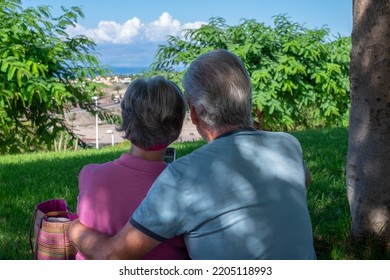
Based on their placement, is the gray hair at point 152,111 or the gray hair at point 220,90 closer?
the gray hair at point 220,90

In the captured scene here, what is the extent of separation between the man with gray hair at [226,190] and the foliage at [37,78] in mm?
9973

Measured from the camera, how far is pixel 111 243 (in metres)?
2.26

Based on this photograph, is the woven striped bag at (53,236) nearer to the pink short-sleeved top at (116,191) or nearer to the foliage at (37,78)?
the pink short-sleeved top at (116,191)

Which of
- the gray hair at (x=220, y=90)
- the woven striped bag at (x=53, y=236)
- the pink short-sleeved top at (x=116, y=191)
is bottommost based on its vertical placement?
the woven striped bag at (x=53, y=236)

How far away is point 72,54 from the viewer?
14.5 meters

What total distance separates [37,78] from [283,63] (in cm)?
713

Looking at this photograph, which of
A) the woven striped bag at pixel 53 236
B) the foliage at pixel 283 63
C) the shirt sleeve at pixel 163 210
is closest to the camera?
the shirt sleeve at pixel 163 210

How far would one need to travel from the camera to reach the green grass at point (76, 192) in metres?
3.95

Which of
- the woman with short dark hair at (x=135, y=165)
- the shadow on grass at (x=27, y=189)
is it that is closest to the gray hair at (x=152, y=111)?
the woman with short dark hair at (x=135, y=165)

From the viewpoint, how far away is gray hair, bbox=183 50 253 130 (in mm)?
2168

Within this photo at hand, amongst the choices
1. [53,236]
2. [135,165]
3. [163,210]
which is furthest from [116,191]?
[163,210]

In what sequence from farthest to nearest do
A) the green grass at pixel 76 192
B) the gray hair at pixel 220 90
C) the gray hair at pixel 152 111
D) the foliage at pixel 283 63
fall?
the foliage at pixel 283 63 → the green grass at pixel 76 192 → the gray hair at pixel 152 111 → the gray hair at pixel 220 90
